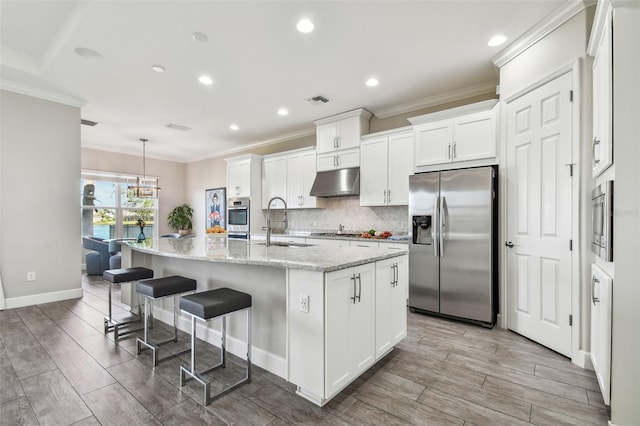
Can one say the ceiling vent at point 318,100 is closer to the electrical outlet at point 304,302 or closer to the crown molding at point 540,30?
the crown molding at point 540,30

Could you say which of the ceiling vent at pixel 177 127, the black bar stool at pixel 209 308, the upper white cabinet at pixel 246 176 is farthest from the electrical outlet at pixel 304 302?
the ceiling vent at pixel 177 127

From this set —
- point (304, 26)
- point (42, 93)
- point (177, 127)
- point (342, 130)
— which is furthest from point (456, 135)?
point (42, 93)

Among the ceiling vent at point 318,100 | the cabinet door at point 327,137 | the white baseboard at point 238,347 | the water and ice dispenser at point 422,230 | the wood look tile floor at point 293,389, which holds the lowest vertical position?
the wood look tile floor at point 293,389

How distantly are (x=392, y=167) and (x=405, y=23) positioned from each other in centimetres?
203

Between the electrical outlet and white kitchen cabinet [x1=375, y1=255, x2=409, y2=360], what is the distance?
0.68 meters

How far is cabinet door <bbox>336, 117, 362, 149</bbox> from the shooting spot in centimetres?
473

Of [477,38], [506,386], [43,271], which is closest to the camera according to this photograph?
[506,386]

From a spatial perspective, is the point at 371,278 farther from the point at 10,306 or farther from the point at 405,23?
the point at 10,306

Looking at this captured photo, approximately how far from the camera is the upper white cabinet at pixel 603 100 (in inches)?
67.7

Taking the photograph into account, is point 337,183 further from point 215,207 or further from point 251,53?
point 215,207

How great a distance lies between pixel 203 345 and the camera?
8.77 ft

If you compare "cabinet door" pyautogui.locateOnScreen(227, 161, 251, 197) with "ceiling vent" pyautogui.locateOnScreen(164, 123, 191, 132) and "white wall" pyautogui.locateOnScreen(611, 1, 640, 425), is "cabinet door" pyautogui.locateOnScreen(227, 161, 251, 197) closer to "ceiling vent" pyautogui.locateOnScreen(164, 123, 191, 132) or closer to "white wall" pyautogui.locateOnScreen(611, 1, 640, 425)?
"ceiling vent" pyautogui.locateOnScreen(164, 123, 191, 132)

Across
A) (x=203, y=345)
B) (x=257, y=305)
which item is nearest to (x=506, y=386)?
(x=257, y=305)

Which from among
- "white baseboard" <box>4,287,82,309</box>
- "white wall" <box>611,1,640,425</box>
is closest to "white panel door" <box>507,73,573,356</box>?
"white wall" <box>611,1,640,425</box>
